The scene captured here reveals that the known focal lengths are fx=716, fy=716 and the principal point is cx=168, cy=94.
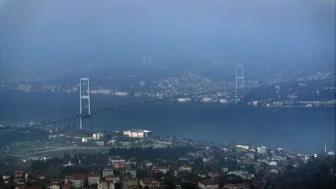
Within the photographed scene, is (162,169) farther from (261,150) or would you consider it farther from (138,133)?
(138,133)

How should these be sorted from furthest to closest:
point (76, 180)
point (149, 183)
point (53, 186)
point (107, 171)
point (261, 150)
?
point (261, 150) < point (107, 171) < point (76, 180) < point (149, 183) < point (53, 186)

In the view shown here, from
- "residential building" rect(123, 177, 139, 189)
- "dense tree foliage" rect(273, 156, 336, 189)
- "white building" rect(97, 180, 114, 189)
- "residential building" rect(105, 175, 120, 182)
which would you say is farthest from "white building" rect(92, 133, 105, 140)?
"dense tree foliage" rect(273, 156, 336, 189)

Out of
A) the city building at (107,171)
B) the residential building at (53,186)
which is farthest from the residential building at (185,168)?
the residential building at (53,186)

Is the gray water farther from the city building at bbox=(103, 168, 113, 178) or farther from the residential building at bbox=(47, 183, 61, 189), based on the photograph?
the residential building at bbox=(47, 183, 61, 189)

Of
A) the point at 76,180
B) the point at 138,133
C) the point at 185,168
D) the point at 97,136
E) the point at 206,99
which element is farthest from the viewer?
the point at 206,99

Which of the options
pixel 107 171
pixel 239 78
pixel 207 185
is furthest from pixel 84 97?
Result: pixel 207 185

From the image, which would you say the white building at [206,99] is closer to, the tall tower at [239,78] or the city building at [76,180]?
the tall tower at [239,78]
